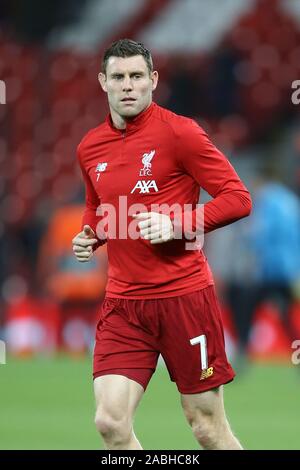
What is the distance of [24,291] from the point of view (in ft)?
53.0

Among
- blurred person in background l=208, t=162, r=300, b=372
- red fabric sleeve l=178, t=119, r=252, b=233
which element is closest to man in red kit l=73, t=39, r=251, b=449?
red fabric sleeve l=178, t=119, r=252, b=233

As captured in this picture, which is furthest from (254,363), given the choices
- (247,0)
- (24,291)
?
(247,0)

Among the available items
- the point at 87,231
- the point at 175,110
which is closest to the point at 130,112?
the point at 87,231

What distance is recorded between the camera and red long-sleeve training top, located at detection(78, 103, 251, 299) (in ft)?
19.7

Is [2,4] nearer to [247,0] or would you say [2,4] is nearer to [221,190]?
[247,0]

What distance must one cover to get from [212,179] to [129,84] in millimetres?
613

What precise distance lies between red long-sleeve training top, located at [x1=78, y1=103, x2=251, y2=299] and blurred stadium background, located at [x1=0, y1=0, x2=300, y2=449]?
180 inches

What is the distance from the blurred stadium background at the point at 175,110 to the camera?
12898 millimetres

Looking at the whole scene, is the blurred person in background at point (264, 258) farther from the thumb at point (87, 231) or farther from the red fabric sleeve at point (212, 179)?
the red fabric sleeve at point (212, 179)

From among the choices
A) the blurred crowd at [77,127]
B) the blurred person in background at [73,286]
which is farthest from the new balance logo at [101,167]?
the blurred person in background at [73,286]

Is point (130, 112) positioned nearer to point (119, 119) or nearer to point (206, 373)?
point (119, 119)

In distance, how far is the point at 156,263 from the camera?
6.13 metres

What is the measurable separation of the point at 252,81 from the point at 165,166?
1170 cm

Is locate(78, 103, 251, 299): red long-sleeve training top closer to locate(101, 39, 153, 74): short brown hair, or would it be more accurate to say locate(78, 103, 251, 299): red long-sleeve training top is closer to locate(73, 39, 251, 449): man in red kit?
locate(73, 39, 251, 449): man in red kit
